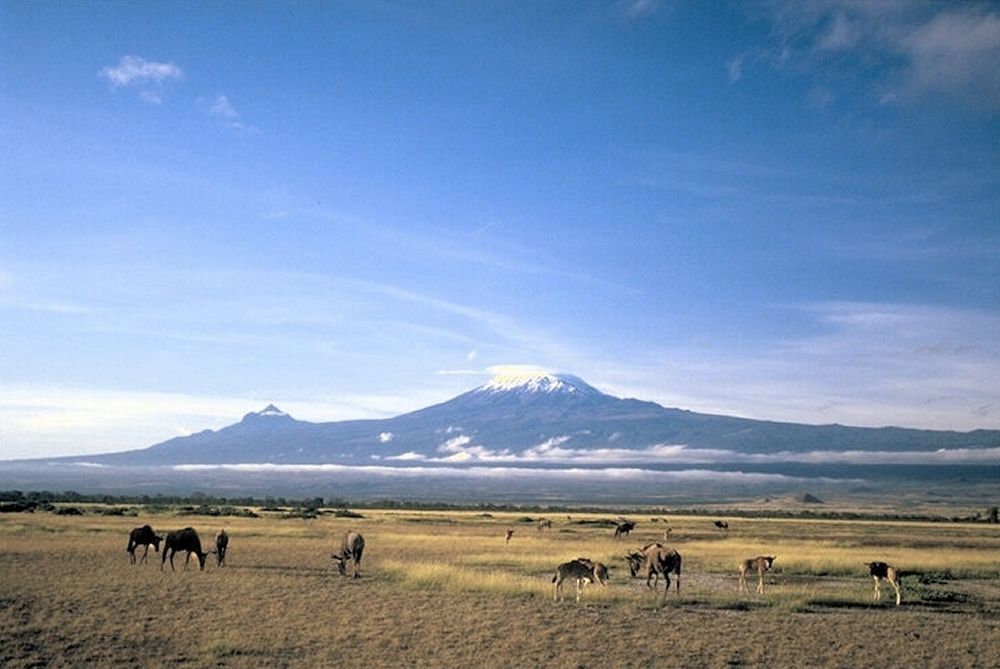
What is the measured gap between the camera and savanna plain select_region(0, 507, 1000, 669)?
16.7 meters

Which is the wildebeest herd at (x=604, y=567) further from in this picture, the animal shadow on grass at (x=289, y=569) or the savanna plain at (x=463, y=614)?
the animal shadow on grass at (x=289, y=569)

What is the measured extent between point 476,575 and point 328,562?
7.86 m

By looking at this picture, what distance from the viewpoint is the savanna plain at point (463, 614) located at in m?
16.7

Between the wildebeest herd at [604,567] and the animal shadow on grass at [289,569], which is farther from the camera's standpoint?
the animal shadow on grass at [289,569]

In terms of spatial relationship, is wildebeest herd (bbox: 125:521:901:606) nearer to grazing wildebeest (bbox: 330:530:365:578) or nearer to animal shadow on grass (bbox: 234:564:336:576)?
grazing wildebeest (bbox: 330:530:365:578)

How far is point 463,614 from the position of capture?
20.8m

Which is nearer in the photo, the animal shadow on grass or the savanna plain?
the savanna plain

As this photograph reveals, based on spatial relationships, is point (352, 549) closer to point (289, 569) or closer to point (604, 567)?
point (289, 569)

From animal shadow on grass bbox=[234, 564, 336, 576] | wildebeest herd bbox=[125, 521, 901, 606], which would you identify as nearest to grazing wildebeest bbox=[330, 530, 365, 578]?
wildebeest herd bbox=[125, 521, 901, 606]

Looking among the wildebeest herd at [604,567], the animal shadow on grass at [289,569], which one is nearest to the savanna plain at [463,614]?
the animal shadow on grass at [289,569]

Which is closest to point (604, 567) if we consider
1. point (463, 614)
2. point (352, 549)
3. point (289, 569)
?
point (463, 614)

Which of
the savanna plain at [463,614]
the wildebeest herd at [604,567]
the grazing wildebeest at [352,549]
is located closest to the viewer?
the savanna plain at [463,614]

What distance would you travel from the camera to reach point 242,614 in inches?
801

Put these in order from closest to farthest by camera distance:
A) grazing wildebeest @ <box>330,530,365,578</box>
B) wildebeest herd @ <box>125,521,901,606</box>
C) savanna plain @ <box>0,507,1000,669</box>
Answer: savanna plain @ <box>0,507,1000,669</box> < wildebeest herd @ <box>125,521,901,606</box> < grazing wildebeest @ <box>330,530,365,578</box>
